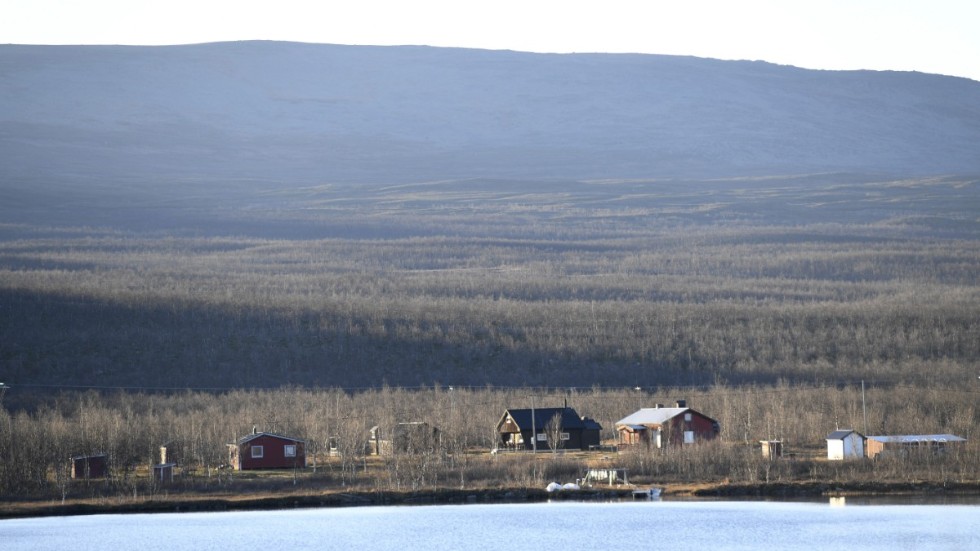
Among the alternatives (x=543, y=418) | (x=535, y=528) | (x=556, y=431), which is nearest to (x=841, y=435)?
(x=556, y=431)

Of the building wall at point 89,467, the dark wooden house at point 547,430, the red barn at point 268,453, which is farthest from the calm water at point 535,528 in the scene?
the dark wooden house at point 547,430

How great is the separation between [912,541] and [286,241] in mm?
150592

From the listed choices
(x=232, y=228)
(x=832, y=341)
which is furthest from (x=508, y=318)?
(x=232, y=228)

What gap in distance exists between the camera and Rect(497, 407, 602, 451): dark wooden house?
6047 cm

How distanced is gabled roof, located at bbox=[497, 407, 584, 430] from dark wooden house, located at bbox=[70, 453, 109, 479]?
54.0 ft

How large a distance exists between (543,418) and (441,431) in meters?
5.11

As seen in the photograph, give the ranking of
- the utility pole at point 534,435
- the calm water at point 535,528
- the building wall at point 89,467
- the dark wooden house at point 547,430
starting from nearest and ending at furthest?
the calm water at point 535,528 < the building wall at point 89,467 < the utility pole at point 534,435 < the dark wooden house at point 547,430

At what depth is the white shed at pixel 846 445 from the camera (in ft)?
176

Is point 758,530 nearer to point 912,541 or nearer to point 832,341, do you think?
point 912,541

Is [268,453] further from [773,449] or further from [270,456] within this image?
[773,449]

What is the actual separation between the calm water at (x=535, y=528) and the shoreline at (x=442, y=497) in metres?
1.11

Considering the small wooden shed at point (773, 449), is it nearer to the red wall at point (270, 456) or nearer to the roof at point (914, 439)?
the roof at point (914, 439)

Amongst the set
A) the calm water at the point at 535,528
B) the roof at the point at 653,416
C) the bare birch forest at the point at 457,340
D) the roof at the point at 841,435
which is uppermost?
the bare birch forest at the point at 457,340

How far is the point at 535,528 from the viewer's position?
40750 mm
